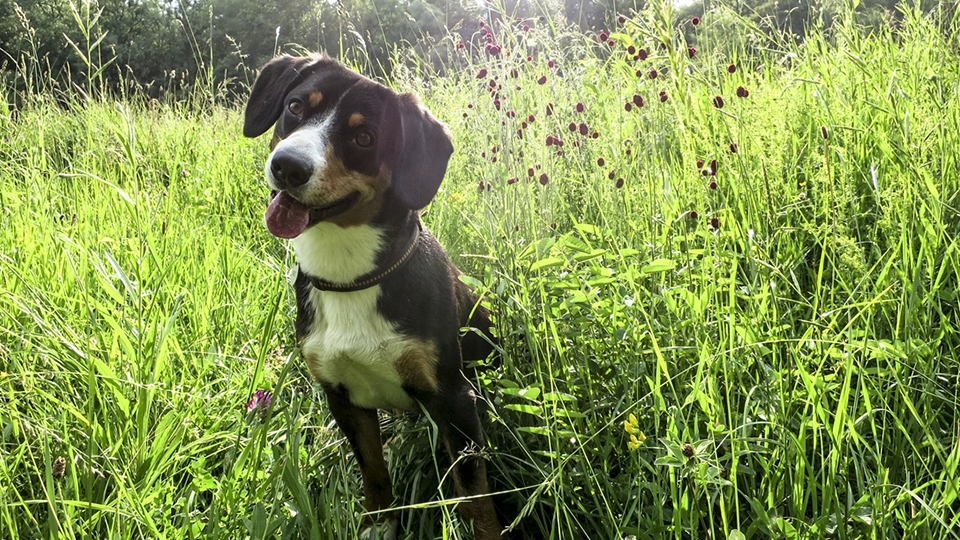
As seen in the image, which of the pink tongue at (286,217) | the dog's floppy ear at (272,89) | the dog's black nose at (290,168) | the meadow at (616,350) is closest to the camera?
the meadow at (616,350)

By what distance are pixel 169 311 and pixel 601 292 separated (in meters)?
1.55

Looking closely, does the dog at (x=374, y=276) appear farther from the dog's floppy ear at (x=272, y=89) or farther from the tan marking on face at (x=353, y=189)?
the dog's floppy ear at (x=272, y=89)

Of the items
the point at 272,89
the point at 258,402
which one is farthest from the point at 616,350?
the point at 272,89

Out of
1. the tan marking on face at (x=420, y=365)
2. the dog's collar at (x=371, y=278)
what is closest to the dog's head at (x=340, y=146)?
the dog's collar at (x=371, y=278)

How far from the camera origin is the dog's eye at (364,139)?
2.24 metres

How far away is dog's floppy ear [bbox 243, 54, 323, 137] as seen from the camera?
249 centimetres

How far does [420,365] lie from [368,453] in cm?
36

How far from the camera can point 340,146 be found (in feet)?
7.09

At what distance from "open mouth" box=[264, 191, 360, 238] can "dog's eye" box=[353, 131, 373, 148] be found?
24 centimetres

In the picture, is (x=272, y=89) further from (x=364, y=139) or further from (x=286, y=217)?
(x=286, y=217)

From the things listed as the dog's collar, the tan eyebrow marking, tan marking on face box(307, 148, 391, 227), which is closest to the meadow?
the dog's collar

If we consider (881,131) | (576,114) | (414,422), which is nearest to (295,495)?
(414,422)

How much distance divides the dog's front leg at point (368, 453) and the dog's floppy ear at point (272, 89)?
40.3 inches

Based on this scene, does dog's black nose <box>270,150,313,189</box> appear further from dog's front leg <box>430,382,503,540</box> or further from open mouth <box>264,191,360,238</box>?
dog's front leg <box>430,382,503,540</box>
